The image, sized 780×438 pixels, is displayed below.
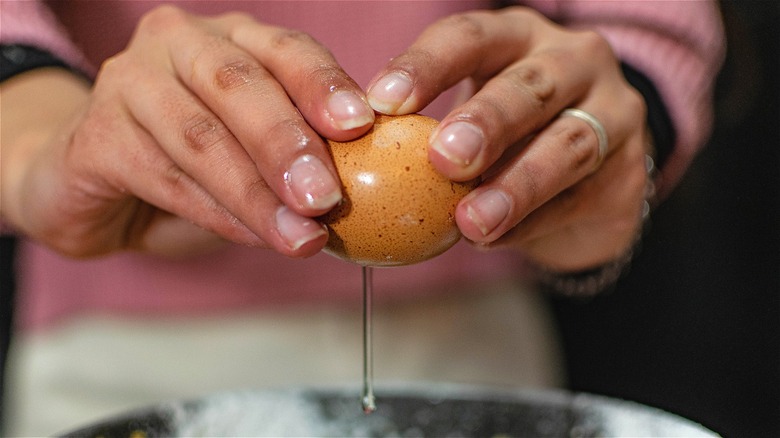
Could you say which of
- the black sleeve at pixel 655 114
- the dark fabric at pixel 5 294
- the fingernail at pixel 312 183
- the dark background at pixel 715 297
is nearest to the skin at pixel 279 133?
the fingernail at pixel 312 183

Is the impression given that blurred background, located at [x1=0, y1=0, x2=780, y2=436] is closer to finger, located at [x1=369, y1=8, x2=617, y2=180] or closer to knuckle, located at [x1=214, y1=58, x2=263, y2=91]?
finger, located at [x1=369, y1=8, x2=617, y2=180]

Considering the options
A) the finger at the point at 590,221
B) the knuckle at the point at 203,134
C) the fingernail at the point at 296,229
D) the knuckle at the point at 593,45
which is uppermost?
the knuckle at the point at 203,134

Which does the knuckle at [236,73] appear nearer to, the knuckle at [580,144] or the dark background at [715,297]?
the knuckle at [580,144]

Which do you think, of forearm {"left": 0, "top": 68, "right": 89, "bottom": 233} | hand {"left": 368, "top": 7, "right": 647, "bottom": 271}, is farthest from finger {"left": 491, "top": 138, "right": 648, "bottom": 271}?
forearm {"left": 0, "top": 68, "right": 89, "bottom": 233}

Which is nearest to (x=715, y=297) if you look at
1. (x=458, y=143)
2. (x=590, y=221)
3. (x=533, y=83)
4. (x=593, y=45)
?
(x=590, y=221)

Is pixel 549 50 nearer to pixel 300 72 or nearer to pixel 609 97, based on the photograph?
pixel 609 97

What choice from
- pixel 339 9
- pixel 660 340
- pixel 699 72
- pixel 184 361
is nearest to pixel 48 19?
pixel 339 9
